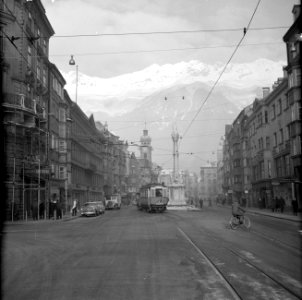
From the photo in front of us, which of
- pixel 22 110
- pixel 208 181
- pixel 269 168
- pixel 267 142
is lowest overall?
pixel 269 168

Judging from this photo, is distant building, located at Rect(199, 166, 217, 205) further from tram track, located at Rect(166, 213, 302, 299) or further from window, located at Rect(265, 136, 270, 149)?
tram track, located at Rect(166, 213, 302, 299)

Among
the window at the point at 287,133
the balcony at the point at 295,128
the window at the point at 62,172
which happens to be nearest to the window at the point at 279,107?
the window at the point at 287,133

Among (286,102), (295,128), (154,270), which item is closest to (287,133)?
(286,102)

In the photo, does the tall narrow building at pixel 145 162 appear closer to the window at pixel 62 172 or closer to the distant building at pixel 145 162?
the distant building at pixel 145 162

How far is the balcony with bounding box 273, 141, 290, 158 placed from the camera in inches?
1826

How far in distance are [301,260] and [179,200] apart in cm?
5633

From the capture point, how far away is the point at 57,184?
50.3 metres

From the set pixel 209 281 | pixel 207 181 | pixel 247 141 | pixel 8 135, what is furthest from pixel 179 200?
pixel 207 181

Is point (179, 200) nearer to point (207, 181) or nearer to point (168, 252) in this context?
point (168, 252)

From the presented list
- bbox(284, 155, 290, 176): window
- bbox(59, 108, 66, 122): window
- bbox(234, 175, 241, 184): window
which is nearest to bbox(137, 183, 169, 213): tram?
bbox(59, 108, 66, 122): window

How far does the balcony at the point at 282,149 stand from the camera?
152 ft

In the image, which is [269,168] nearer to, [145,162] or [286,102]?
[286,102]

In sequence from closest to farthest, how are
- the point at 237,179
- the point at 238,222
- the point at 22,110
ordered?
the point at 238,222 < the point at 22,110 < the point at 237,179

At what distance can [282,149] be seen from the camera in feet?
160
